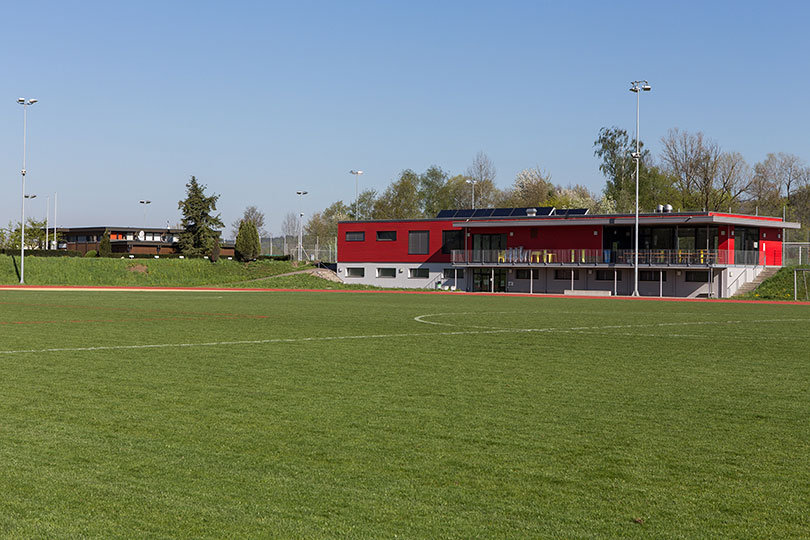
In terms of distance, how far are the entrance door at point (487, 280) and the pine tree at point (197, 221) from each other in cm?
3775

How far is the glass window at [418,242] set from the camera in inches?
2827

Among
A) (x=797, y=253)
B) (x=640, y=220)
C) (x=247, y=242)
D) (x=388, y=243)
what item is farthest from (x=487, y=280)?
(x=247, y=242)

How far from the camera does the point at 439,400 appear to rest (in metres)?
10.4

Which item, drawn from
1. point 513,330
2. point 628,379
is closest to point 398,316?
point 513,330

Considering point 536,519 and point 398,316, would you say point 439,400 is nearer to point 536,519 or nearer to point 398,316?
point 536,519

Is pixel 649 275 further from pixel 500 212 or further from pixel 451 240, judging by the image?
pixel 451 240

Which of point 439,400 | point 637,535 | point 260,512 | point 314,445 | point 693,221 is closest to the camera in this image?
point 637,535

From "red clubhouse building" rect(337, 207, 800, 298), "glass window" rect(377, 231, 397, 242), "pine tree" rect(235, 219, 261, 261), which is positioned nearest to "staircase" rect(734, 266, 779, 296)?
"red clubhouse building" rect(337, 207, 800, 298)

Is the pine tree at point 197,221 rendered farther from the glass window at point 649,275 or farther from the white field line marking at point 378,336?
the white field line marking at point 378,336

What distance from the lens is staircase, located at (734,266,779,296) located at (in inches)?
2302

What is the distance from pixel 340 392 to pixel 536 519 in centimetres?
551

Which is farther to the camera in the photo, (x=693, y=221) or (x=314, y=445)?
(x=693, y=221)

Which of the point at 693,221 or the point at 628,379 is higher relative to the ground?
the point at 693,221

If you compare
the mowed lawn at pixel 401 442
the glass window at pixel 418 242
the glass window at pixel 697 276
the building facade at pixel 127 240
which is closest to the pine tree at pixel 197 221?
the building facade at pixel 127 240
